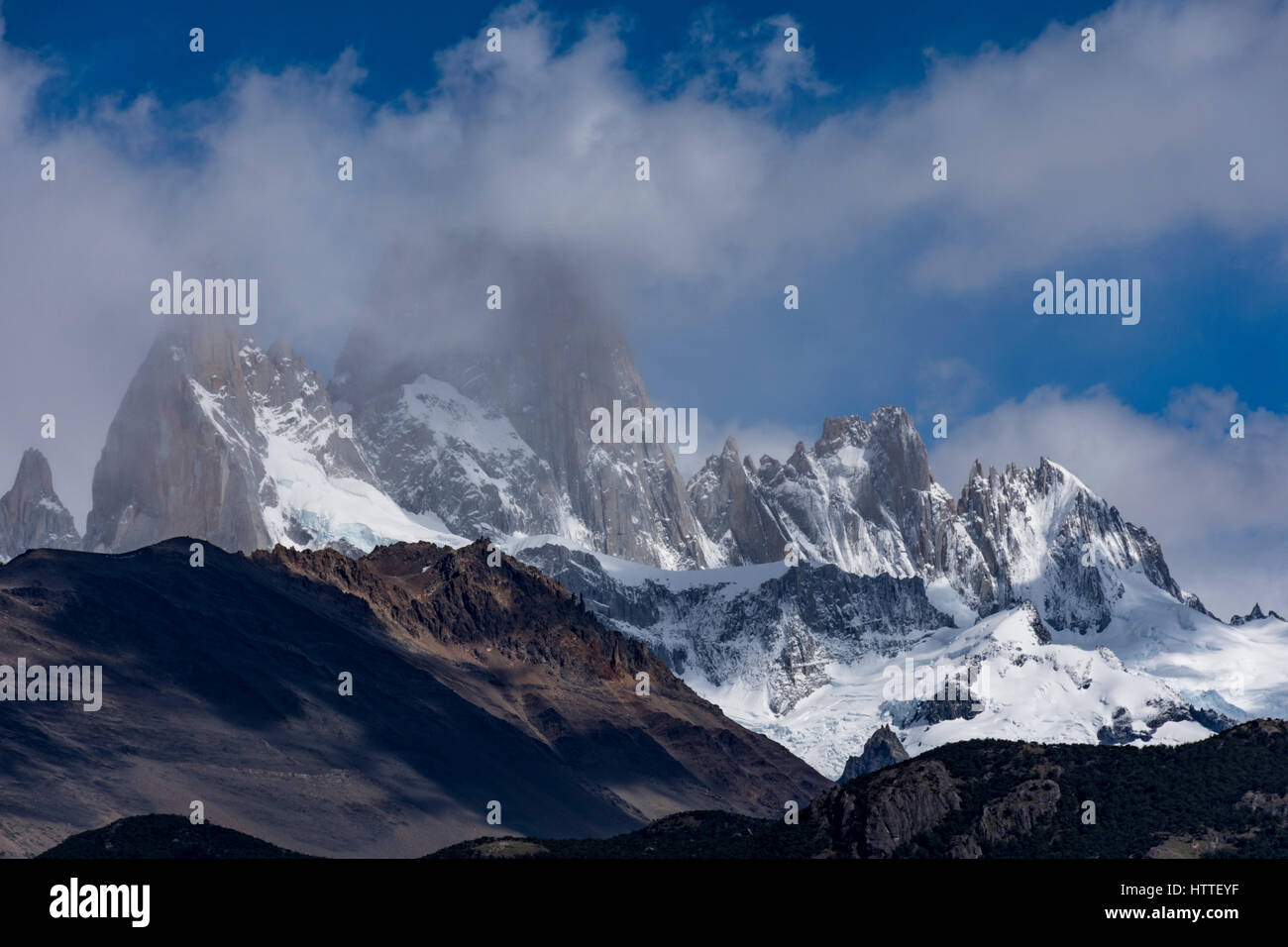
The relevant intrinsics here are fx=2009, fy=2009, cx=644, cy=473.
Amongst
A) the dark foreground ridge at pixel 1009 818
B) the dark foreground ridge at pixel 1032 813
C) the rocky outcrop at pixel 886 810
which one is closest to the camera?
the dark foreground ridge at pixel 1032 813

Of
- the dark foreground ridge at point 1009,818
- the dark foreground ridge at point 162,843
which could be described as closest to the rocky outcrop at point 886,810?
the dark foreground ridge at point 1009,818

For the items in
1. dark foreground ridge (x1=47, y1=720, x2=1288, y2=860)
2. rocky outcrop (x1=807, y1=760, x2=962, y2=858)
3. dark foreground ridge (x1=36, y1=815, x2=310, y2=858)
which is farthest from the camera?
dark foreground ridge (x1=36, y1=815, x2=310, y2=858)

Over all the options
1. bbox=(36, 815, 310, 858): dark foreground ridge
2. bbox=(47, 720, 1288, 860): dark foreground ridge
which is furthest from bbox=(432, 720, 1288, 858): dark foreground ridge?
bbox=(36, 815, 310, 858): dark foreground ridge

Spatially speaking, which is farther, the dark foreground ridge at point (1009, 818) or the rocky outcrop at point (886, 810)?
the rocky outcrop at point (886, 810)

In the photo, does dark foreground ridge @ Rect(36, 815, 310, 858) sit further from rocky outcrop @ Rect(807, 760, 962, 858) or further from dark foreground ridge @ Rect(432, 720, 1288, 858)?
rocky outcrop @ Rect(807, 760, 962, 858)

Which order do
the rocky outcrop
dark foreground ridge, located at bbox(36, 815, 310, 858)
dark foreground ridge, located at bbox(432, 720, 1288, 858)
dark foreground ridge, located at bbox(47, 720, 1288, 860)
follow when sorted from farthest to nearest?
dark foreground ridge, located at bbox(36, 815, 310, 858) < the rocky outcrop < dark foreground ridge, located at bbox(47, 720, 1288, 860) < dark foreground ridge, located at bbox(432, 720, 1288, 858)

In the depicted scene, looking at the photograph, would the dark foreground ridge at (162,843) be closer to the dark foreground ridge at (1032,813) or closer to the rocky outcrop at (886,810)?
the dark foreground ridge at (1032,813)

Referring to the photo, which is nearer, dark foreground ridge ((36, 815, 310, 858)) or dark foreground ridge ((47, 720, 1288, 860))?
dark foreground ridge ((47, 720, 1288, 860))

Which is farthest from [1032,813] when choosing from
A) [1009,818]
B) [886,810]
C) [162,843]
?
[162,843]

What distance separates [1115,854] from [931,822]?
18649mm

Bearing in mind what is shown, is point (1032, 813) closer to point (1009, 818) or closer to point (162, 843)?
point (1009, 818)

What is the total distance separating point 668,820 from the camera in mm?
192875
